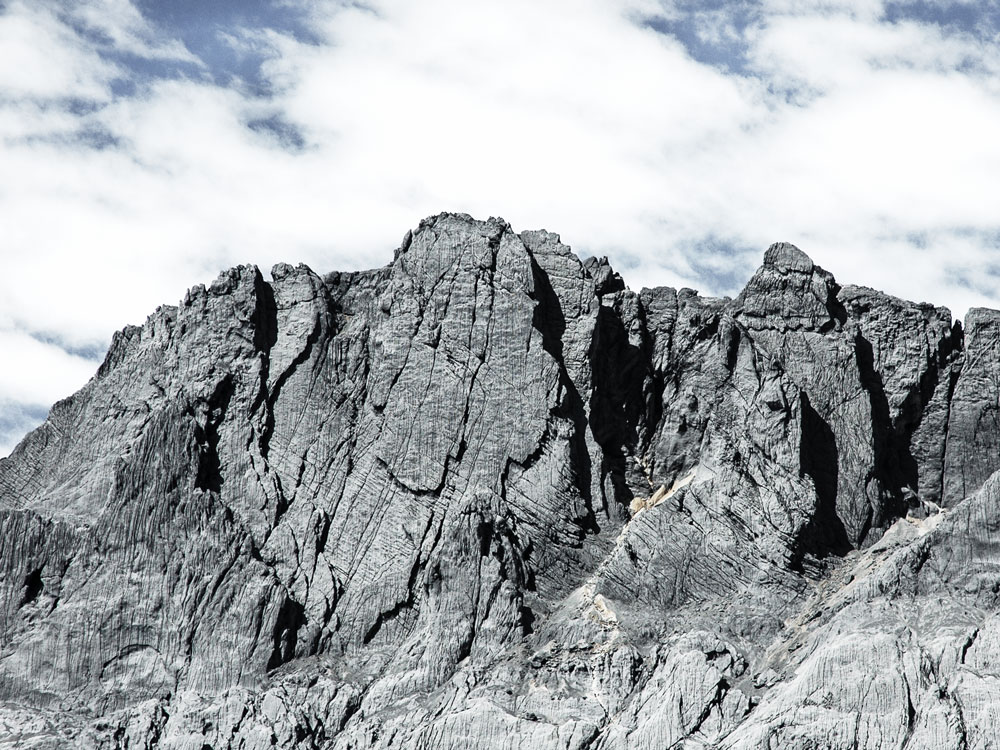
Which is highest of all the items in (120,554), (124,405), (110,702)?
(124,405)

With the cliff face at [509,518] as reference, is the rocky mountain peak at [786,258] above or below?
above

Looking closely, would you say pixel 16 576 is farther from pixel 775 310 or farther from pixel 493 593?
pixel 775 310

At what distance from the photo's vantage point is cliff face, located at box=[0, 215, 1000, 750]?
72.0 m

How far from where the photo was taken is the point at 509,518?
7825 cm

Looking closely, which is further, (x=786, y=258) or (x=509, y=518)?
(x=786, y=258)

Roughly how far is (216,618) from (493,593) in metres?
11.4

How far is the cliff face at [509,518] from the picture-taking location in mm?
72000

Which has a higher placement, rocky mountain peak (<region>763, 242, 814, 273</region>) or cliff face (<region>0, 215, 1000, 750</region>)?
rocky mountain peak (<region>763, 242, 814, 273</region>)

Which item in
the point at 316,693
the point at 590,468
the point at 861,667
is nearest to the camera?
the point at 861,667

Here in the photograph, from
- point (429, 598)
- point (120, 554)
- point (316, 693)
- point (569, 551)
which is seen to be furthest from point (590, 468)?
point (120, 554)

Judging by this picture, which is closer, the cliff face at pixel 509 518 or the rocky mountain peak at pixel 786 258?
the cliff face at pixel 509 518

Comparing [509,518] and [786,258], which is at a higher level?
[786,258]

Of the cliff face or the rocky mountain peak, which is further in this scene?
the rocky mountain peak

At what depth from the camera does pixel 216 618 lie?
77.3 m
